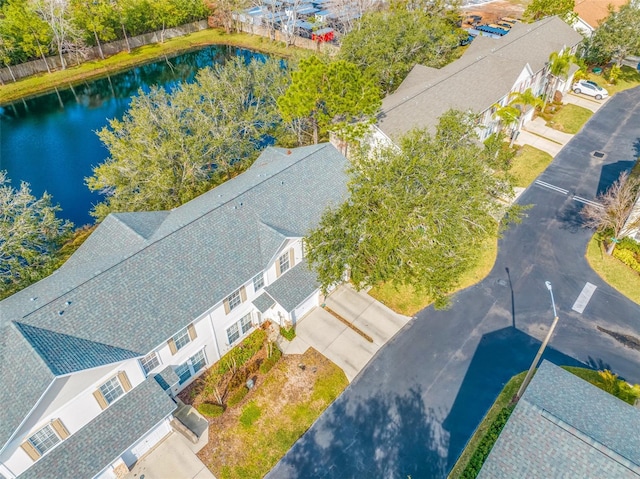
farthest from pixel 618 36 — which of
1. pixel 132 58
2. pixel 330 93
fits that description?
pixel 132 58

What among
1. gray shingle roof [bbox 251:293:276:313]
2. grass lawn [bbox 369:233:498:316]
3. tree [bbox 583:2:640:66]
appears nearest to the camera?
gray shingle roof [bbox 251:293:276:313]

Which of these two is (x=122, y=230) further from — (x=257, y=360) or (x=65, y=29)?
(x=65, y=29)

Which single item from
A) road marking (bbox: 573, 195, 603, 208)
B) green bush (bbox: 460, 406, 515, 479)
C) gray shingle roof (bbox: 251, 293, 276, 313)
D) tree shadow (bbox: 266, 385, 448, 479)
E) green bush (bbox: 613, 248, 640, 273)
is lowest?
tree shadow (bbox: 266, 385, 448, 479)

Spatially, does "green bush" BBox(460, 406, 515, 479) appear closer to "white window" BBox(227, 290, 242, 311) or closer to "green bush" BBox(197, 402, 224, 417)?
"green bush" BBox(197, 402, 224, 417)

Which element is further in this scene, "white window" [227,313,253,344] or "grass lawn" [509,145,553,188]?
A: "grass lawn" [509,145,553,188]

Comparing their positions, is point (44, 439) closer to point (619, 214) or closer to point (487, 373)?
point (487, 373)

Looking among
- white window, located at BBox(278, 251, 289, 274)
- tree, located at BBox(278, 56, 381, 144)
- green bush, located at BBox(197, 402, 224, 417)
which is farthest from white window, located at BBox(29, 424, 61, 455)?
tree, located at BBox(278, 56, 381, 144)

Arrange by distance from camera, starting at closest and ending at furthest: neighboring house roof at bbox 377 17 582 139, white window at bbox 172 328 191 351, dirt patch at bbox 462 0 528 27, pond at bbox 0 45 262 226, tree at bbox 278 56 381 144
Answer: white window at bbox 172 328 191 351
tree at bbox 278 56 381 144
neighboring house roof at bbox 377 17 582 139
pond at bbox 0 45 262 226
dirt patch at bbox 462 0 528 27

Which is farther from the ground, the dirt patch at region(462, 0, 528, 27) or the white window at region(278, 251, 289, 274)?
the dirt patch at region(462, 0, 528, 27)

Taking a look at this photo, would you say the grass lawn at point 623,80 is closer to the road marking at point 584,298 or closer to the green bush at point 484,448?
the road marking at point 584,298
